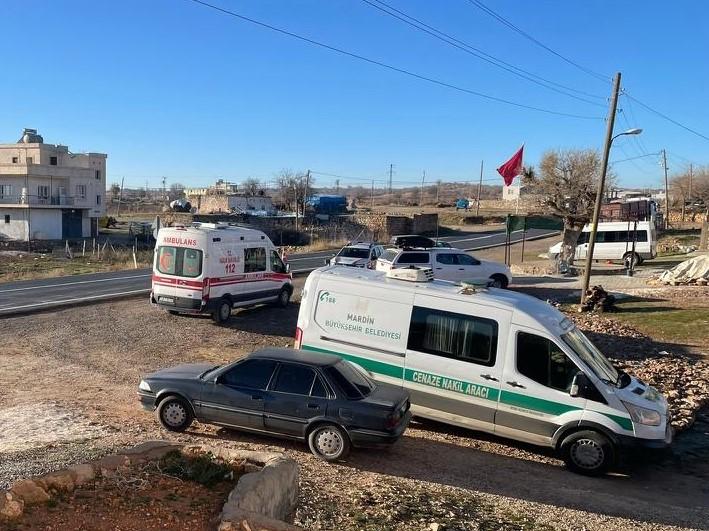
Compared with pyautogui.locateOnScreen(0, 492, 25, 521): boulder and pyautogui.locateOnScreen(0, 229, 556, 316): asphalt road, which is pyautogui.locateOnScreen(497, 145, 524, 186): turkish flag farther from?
pyautogui.locateOnScreen(0, 492, 25, 521): boulder

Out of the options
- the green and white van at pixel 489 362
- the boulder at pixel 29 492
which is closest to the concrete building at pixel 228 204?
the green and white van at pixel 489 362

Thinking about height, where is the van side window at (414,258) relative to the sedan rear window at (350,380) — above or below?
above

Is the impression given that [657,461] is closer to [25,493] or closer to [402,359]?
[402,359]

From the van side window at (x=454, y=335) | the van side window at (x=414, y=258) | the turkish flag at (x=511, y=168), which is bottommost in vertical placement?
the van side window at (x=414, y=258)

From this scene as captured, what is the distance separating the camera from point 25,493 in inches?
193

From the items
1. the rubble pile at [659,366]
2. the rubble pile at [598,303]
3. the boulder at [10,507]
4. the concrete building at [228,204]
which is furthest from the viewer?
the concrete building at [228,204]

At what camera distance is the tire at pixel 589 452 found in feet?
27.1

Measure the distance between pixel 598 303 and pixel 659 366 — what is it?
780 centimetres

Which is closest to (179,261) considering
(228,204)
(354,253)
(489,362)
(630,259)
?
(489,362)

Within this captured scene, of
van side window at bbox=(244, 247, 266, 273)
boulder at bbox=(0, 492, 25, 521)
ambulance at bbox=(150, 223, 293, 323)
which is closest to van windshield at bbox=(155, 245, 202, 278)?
ambulance at bbox=(150, 223, 293, 323)

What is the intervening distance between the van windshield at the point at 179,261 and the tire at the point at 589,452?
11.2 metres

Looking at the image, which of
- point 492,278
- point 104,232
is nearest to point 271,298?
point 492,278

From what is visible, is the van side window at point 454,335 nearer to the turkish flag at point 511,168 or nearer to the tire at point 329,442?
the tire at point 329,442

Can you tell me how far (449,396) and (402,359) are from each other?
0.85m
